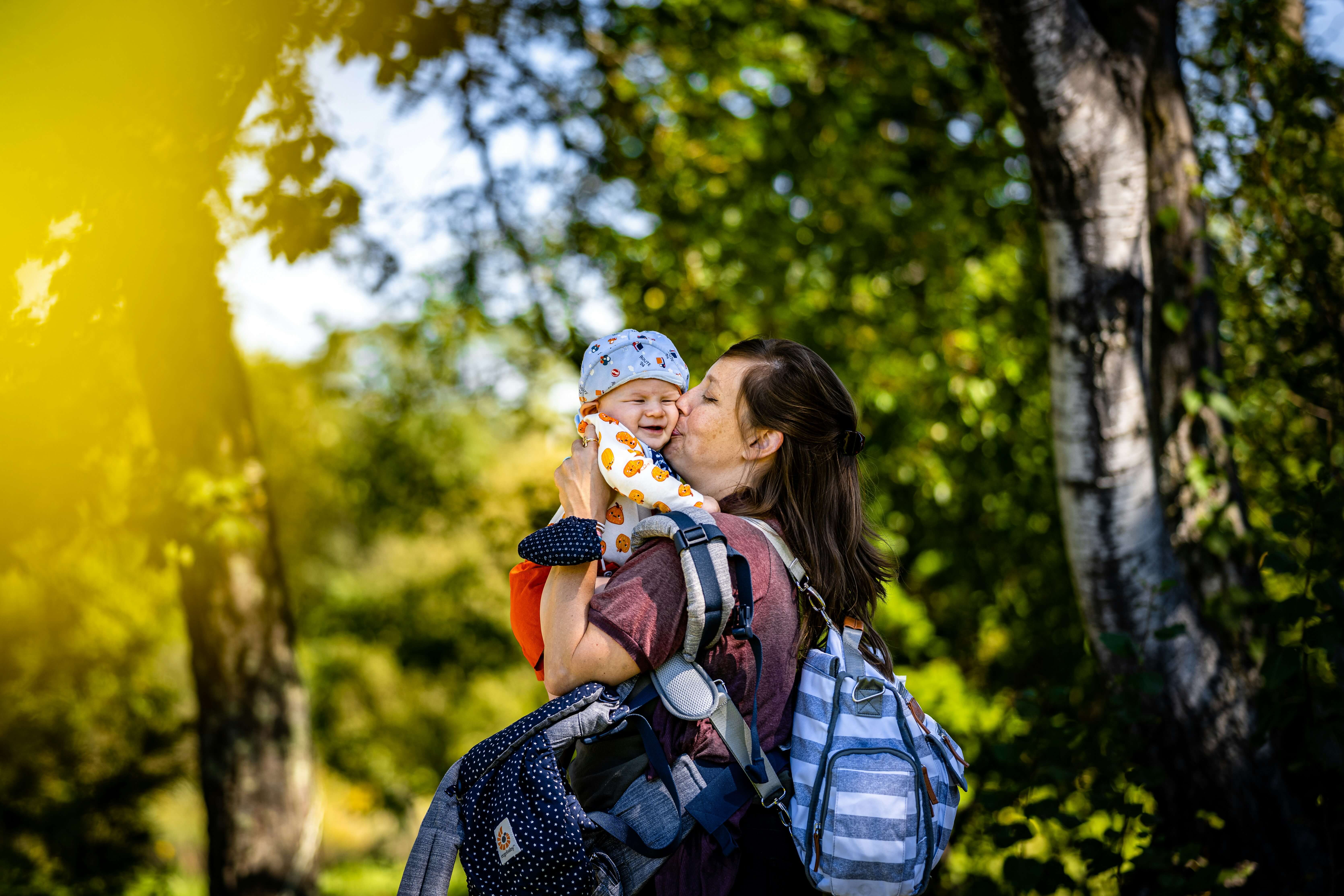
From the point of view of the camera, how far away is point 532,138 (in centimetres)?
554

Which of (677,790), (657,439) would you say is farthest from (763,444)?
(677,790)

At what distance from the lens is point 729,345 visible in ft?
16.4

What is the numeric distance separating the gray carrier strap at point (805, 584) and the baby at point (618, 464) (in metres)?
0.16

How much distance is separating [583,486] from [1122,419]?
1.72 meters

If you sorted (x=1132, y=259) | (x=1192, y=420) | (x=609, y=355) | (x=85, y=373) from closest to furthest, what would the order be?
(x=609, y=355) < (x=1132, y=259) < (x=1192, y=420) < (x=85, y=373)

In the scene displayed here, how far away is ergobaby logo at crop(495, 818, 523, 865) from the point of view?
150cm

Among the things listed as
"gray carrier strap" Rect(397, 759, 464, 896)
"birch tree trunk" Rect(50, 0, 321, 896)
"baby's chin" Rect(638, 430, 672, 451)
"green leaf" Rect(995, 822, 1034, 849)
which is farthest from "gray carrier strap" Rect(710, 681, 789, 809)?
"birch tree trunk" Rect(50, 0, 321, 896)

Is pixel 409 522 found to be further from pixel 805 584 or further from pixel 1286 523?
pixel 1286 523

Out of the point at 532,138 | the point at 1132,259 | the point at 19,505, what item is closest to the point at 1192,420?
the point at 1132,259

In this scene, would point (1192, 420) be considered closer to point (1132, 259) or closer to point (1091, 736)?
point (1132, 259)

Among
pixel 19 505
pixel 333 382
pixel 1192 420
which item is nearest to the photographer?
pixel 1192 420

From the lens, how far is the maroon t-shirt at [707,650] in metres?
1.59

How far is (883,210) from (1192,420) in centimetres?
336

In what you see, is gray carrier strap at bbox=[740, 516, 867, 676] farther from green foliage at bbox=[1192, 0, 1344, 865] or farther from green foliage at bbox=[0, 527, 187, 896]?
green foliage at bbox=[0, 527, 187, 896]
